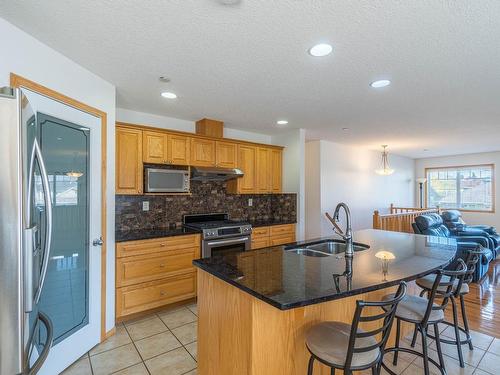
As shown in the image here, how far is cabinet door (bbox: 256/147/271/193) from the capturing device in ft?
14.7

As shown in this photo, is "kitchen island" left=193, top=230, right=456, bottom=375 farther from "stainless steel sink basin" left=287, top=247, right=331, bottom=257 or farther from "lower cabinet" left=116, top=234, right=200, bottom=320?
"lower cabinet" left=116, top=234, right=200, bottom=320

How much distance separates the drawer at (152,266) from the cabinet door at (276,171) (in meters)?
1.94

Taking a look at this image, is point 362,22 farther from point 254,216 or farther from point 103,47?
point 254,216

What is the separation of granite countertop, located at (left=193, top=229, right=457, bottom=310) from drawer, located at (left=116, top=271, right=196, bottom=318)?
148 centimetres

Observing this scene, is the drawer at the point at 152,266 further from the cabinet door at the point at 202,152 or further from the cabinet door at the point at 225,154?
the cabinet door at the point at 225,154

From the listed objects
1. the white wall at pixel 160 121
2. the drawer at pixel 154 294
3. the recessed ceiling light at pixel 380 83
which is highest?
the recessed ceiling light at pixel 380 83

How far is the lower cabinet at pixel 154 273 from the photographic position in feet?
9.27

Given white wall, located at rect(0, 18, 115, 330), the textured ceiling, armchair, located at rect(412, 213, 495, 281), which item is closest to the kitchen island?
white wall, located at rect(0, 18, 115, 330)

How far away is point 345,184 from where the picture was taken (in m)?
5.93

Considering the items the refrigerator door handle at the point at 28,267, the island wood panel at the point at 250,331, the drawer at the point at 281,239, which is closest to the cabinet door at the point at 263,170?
the drawer at the point at 281,239

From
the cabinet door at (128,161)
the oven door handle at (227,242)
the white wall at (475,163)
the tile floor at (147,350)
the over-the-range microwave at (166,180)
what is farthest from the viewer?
the white wall at (475,163)

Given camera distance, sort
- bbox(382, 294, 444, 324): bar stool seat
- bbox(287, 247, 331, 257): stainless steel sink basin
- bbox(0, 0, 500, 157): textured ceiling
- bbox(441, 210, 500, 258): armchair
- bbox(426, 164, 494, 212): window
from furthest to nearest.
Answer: bbox(426, 164, 494, 212): window, bbox(441, 210, 500, 258): armchair, bbox(287, 247, 331, 257): stainless steel sink basin, bbox(382, 294, 444, 324): bar stool seat, bbox(0, 0, 500, 157): textured ceiling

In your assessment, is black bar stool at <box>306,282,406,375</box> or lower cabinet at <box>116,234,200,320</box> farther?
lower cabinet at <box>116,234,200,320</box>

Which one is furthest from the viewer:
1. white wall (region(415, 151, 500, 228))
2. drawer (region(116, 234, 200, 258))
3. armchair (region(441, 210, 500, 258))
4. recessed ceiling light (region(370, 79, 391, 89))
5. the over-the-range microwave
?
white wall (region(415, 151, 500, 228))
